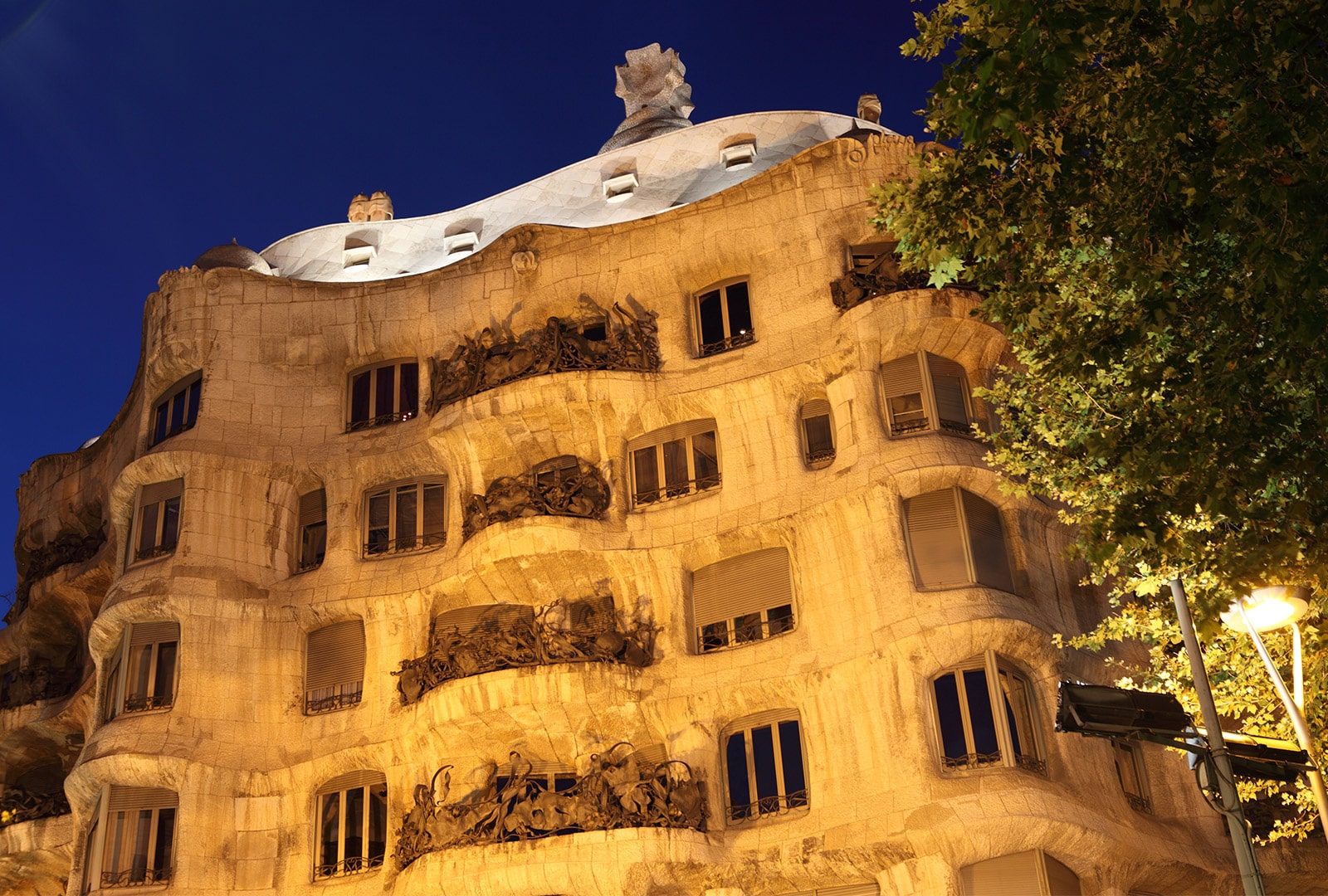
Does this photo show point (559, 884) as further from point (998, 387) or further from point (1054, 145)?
point (1054, 145)

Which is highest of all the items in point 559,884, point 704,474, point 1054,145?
point 704,474

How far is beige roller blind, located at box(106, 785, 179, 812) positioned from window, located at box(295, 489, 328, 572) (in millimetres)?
5751

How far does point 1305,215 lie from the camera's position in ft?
41.4

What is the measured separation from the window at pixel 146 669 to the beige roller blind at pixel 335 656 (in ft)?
8.91

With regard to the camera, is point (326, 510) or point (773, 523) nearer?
point (773, 523)

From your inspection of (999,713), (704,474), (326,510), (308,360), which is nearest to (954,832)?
Answer: (999,713)

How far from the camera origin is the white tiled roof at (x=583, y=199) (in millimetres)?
36781

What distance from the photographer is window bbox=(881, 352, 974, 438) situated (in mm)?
28250

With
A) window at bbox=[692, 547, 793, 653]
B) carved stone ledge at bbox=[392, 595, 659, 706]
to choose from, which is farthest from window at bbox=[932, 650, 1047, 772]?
carved stone ledge at bbox=[392, 595, 659, 706]

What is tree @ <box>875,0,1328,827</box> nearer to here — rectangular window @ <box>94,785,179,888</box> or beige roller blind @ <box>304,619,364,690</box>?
beige roller blind @ <box>304,619,364,690</box>

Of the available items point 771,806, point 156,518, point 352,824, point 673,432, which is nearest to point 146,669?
point 156,518

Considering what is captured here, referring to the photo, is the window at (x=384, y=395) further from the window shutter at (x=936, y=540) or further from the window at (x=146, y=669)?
the window shutter at (x=936, y=540)

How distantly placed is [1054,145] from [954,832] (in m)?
12.5

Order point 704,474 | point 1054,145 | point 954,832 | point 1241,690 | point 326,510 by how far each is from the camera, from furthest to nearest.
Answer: point 326,510, point 704,474, point 954,832, point 1241,690, point 1054,145
